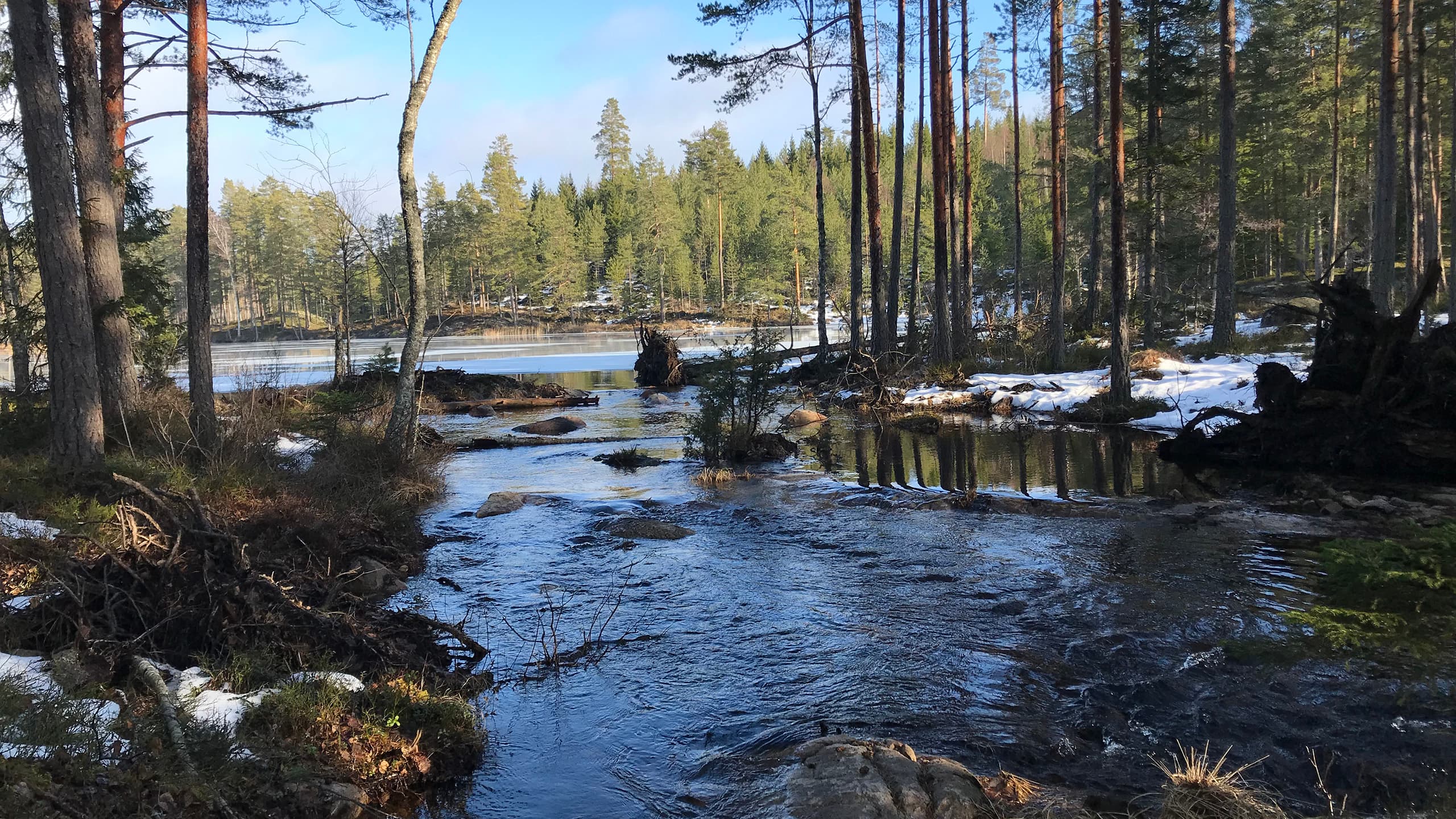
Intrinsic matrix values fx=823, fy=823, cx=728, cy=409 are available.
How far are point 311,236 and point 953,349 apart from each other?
80.9 m

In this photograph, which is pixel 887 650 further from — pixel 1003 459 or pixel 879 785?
pixel 1003 459

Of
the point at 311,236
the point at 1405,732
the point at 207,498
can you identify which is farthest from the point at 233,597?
the point at 311,236

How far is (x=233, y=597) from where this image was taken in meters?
5.30

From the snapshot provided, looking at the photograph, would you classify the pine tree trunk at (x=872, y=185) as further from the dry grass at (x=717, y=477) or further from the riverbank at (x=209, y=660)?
the riverbank at (x=209, y=660)

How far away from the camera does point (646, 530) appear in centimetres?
995

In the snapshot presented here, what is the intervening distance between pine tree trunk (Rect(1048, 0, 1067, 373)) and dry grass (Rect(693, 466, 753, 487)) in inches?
470

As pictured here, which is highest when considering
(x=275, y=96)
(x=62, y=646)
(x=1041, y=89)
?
(x=1041, y=89)

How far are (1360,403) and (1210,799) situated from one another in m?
9.67

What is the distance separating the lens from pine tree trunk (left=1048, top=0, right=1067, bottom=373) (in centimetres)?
2161

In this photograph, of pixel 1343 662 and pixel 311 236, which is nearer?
pixel 1343 662

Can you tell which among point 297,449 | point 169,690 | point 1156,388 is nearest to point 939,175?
point 1156,388

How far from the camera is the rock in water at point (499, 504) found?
1103 cm

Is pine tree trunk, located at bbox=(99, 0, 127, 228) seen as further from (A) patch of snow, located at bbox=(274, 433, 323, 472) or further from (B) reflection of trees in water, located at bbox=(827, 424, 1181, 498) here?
(B) reflection of trees in water, located at bbox=(827, 424, 1181, 498)

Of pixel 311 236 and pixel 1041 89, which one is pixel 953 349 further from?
pixel 311 236
